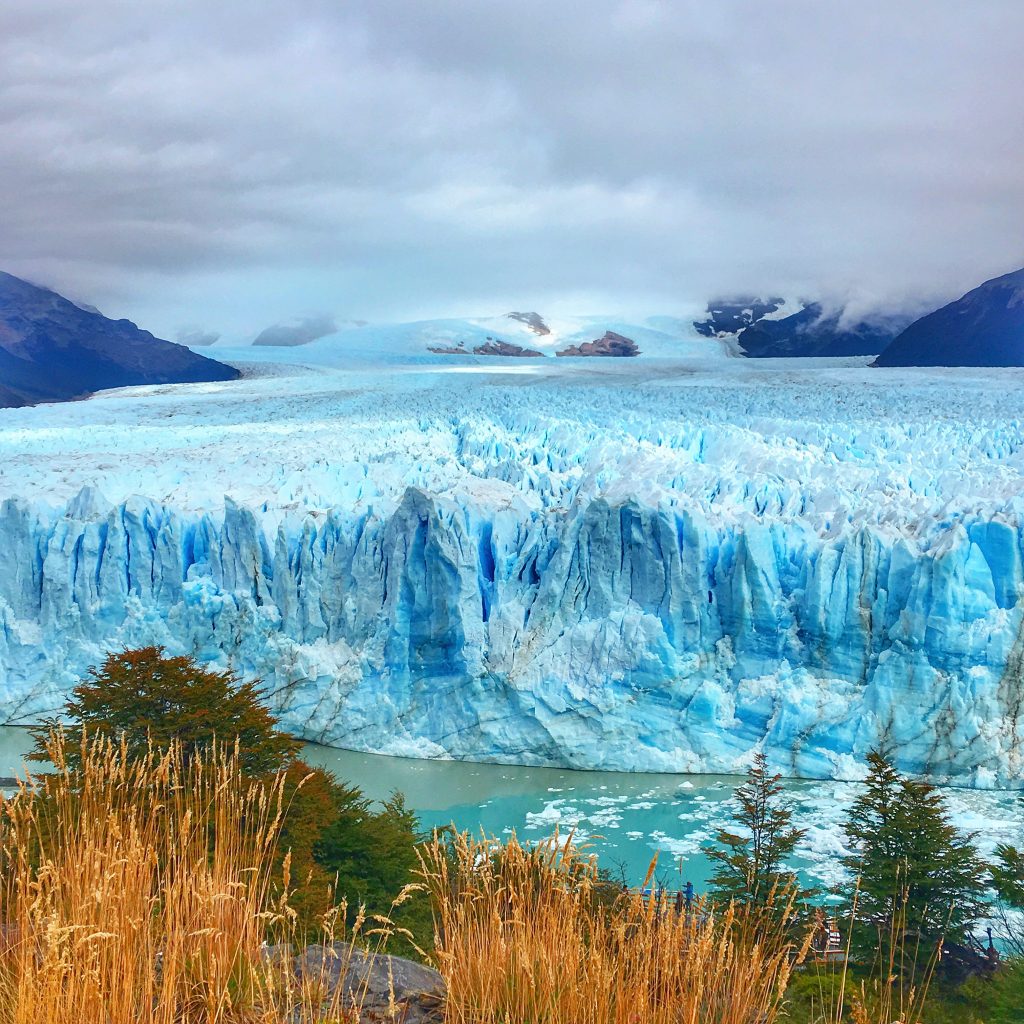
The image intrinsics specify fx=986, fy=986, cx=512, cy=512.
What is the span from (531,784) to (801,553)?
3916 millimetres

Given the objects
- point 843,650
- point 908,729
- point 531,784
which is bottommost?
point 531,784

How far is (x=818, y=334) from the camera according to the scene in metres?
36.6

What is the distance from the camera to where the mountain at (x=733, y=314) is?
37688mm

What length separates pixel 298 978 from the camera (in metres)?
2.37

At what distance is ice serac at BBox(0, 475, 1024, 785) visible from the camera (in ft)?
33.4

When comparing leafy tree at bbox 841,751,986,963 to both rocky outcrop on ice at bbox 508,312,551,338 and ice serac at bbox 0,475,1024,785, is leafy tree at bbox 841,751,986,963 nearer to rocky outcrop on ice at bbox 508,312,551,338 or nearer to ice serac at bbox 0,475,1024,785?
ice serac at bbox 0,475,1024,785

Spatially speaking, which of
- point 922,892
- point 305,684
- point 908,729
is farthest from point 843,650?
point 305,684

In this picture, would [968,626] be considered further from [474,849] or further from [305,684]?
[474,849]

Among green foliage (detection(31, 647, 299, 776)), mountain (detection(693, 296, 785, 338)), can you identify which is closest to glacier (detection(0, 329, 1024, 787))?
green foliage (detection(31, 647, 299, 776))

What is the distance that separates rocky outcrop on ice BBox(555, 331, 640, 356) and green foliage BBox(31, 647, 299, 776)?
29804 millimetres

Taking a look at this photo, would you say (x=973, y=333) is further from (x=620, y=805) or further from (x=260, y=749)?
(x=260, y=749)

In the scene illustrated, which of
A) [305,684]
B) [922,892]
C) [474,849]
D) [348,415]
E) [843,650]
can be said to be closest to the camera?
[474,849]

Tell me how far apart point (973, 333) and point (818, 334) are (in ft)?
35.0

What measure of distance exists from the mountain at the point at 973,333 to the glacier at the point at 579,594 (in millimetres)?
11558
